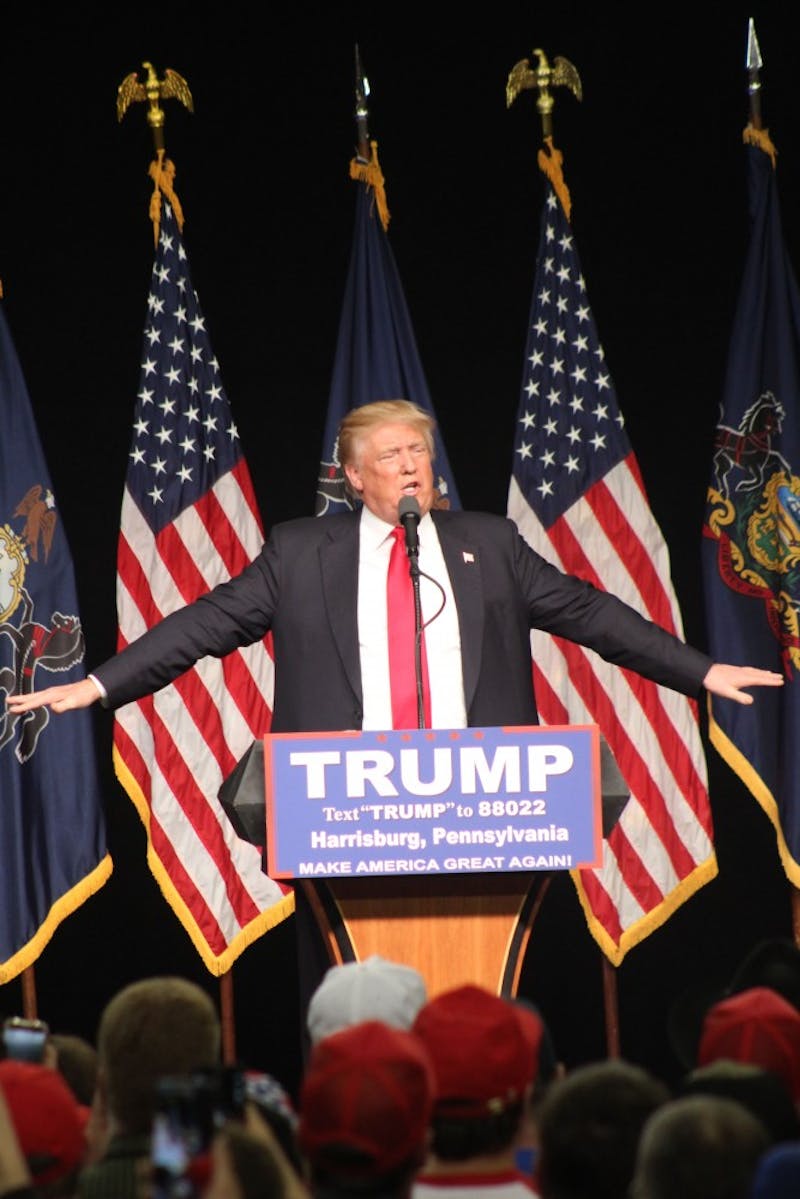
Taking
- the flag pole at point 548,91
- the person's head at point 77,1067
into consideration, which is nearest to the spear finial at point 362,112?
the flag pole at point 548,91

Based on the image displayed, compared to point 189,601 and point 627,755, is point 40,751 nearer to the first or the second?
point 189,601

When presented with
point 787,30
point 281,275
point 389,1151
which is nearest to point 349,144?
point 281,275

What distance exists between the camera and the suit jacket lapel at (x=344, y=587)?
13.2 feet

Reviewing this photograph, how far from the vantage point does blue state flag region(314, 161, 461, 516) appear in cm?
574

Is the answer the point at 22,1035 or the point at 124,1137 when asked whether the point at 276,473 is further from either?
the point at 124,1137

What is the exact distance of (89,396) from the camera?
20.2 ft

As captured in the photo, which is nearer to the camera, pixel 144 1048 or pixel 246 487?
pixel 144 1048

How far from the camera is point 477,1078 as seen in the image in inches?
90.3

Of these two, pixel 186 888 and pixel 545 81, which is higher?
pixel 545 81

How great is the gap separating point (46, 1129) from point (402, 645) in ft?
6.20

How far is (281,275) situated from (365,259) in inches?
19.2

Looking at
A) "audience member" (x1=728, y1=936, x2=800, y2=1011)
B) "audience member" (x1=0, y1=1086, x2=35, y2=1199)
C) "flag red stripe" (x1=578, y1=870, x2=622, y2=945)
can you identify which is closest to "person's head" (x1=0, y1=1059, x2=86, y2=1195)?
"audience member" (x1=0, y1=1086, x2=35, y2=1199)

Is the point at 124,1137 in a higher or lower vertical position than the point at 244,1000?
higher

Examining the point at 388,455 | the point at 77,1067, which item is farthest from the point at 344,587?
the point at 77,1067
